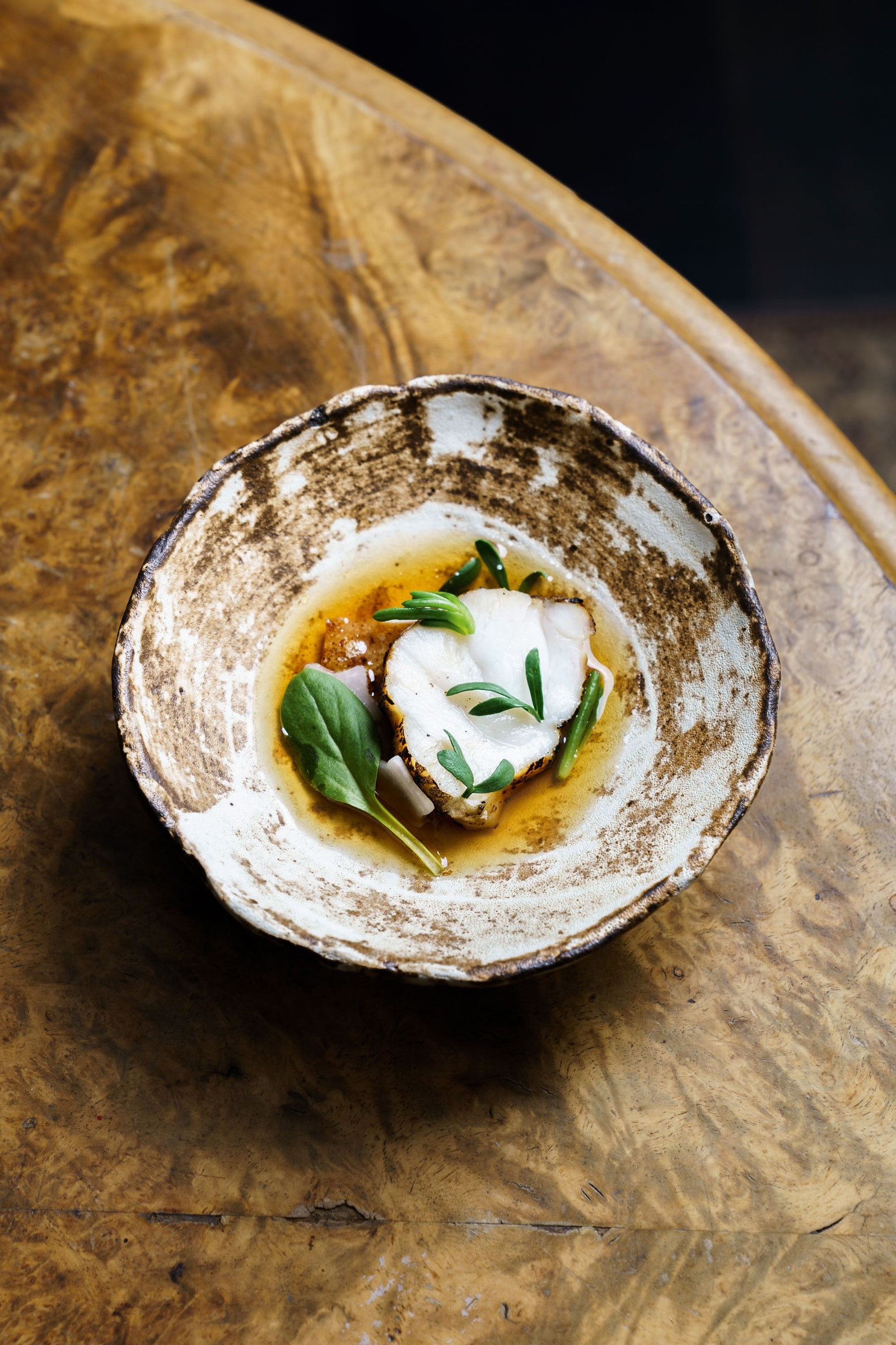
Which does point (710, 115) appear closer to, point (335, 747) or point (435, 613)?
point (435, 613)

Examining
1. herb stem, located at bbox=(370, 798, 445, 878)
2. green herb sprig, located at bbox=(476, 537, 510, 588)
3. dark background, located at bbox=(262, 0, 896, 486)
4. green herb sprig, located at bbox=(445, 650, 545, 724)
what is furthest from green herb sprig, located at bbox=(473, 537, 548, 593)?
dark background, located at bbox=(262, 0, 896, 486)

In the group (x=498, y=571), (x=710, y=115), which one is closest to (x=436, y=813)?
(x=498, y=571)

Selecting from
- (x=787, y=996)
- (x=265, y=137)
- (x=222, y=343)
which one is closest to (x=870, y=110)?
(x=265, y=137)

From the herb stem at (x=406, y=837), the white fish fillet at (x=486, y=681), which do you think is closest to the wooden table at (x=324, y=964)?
the herb stem at (x=406, y=837)

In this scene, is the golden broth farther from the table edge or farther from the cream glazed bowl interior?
the table edge

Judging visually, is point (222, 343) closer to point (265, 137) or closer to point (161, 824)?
point (265, 137)

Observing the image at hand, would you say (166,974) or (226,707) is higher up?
(226,707)
